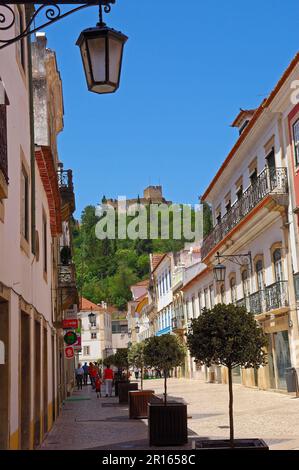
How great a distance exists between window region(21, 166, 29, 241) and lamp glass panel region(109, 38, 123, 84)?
495 centimetres

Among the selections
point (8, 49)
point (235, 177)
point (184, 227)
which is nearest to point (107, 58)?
point (8, 49)

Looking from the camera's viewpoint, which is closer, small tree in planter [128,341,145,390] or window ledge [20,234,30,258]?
window ledge [20,234,30,258]

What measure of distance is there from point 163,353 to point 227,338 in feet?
22.1

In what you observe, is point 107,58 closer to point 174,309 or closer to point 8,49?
point 8,49

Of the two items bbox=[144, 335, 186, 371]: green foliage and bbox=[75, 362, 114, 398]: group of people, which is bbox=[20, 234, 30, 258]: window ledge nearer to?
bbox=[144, 335, 186, 371]: green foliage

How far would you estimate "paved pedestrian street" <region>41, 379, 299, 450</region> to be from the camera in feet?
38.1

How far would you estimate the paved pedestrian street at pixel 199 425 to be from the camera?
38.1 feet

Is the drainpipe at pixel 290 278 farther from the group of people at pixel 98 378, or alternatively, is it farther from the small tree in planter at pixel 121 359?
the group of people at pixel 98 378

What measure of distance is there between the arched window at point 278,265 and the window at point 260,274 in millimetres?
1693

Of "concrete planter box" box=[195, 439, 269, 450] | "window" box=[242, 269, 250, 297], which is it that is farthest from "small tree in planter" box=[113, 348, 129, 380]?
"concrete planter box" box=[195, 439, 269, 450]

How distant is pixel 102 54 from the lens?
5227mm

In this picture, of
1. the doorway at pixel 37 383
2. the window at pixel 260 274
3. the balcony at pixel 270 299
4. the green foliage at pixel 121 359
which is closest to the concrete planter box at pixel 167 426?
the doorway at pixel 37 383

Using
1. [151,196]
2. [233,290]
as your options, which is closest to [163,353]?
[233,290]

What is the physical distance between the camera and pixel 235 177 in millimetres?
29000
